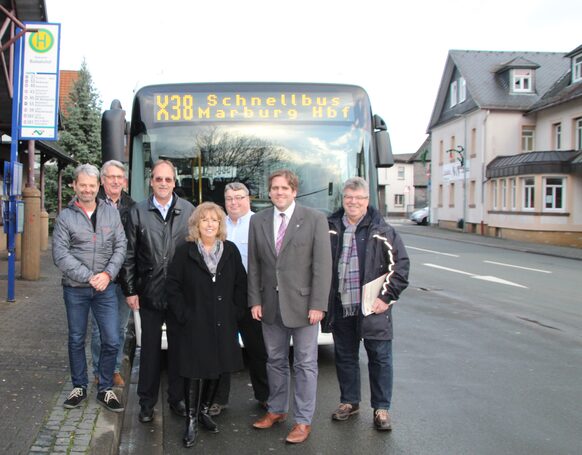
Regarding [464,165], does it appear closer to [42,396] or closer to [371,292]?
[371,292]

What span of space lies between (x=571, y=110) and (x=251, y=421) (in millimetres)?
31739

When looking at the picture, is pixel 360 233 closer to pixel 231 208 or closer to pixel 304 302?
pixel 304 302

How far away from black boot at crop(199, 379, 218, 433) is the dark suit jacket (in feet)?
2.25

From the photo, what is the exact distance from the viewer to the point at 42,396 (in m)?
5.00

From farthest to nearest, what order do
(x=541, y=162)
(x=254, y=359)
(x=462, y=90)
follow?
(x=462, y=90) < (x=541, y=162) < (x=254, y=359)

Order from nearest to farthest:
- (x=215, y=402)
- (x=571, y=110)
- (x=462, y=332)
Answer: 1. (x=215, y=402)
2. (x=462, y=332)
3. (x=571, y=110)

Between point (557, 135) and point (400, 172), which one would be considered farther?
point (400, 172)

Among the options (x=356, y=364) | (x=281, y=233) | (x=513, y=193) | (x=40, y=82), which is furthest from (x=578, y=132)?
(x=281, y=233)

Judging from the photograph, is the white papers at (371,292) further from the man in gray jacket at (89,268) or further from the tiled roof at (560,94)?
the tiled roof at (560,94)

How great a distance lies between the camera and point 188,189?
6.84 metres

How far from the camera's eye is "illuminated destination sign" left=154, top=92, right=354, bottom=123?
22.5ft

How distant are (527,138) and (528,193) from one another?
6.15 meters

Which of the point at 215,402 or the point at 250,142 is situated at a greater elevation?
the point at 250,142

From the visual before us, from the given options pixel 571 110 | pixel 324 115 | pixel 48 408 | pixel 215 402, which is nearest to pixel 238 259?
pixel 215 402
